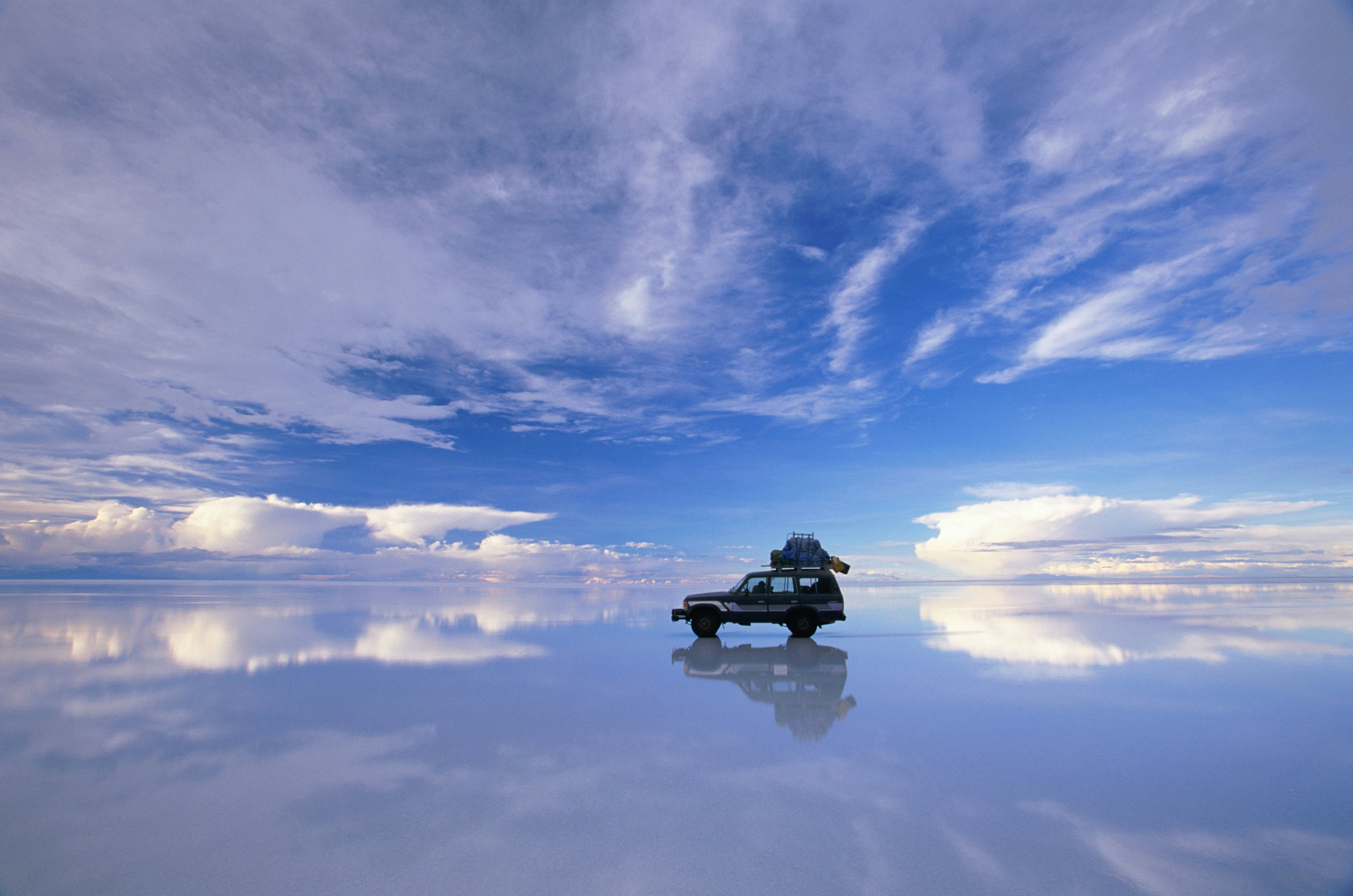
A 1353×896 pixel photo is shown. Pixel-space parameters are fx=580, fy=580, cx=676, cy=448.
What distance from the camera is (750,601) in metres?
19.2

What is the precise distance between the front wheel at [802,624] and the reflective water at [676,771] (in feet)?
8.82

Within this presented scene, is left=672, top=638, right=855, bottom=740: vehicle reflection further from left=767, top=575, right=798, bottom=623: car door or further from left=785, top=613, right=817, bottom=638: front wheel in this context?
left=767, top=575, right=798, bottom=623: car door

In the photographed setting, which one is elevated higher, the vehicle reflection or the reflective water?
the vehicle reflection

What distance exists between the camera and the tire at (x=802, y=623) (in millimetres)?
18953

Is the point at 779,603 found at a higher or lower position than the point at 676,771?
higher

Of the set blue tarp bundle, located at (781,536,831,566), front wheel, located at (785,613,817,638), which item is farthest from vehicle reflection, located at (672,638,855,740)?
blue tarp bundle, located at (781,536,831,566)

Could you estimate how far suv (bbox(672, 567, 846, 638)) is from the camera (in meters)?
19.0

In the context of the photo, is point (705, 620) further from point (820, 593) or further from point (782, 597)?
point (820, 593)

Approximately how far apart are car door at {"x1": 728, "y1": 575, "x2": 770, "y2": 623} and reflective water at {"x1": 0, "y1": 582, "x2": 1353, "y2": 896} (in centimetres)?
297

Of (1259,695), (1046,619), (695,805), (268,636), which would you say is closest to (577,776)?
(695,805)

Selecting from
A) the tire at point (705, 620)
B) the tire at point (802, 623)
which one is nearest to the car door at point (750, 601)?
the tire at point (705, 620)

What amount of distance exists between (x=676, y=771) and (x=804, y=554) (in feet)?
61.7

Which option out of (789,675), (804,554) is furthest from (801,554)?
(789,675)

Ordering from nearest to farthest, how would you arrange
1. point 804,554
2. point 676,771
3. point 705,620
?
1. point 676,771
2. point 705,620
3. point 804,554
